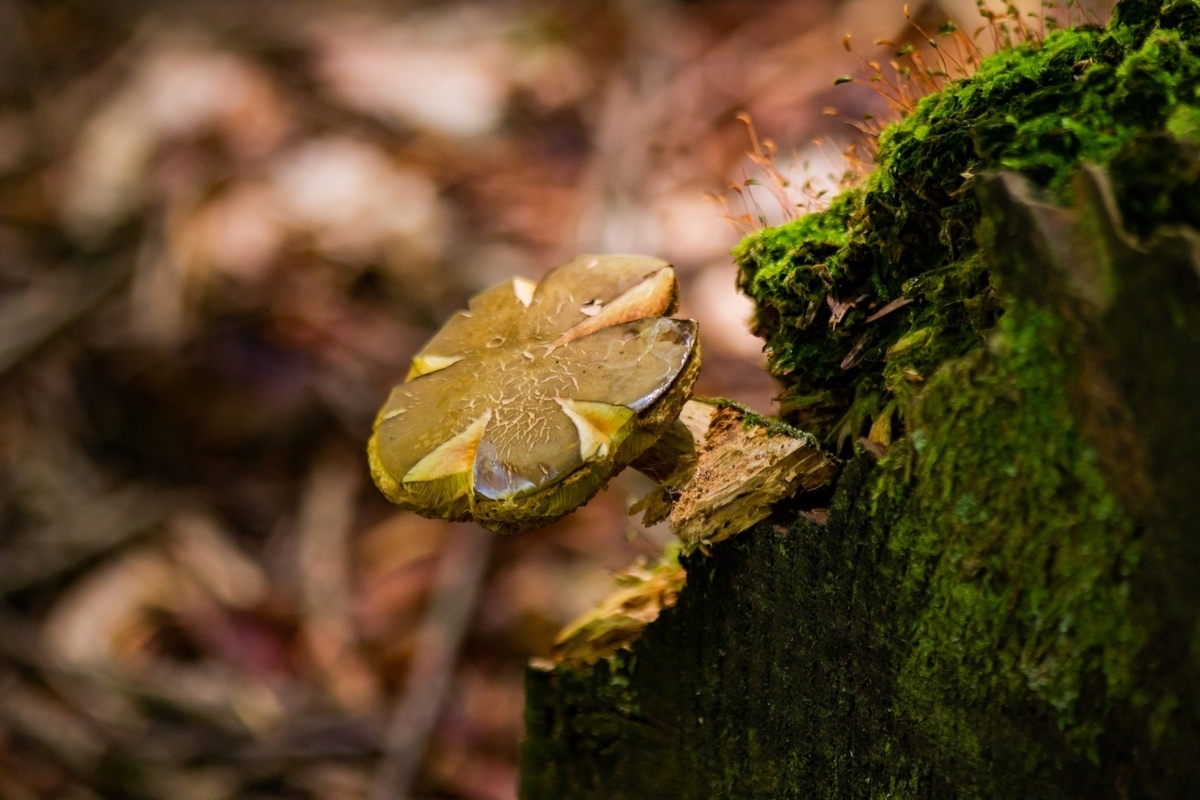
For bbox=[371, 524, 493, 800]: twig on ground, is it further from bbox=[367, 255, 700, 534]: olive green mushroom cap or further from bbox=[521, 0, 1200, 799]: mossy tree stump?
bbox=[367, 255, 700, 534]: olive green mushroom cap

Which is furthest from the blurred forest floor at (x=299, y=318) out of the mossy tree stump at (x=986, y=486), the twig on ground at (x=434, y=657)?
the mossy tree stump at (x=986, y=486)

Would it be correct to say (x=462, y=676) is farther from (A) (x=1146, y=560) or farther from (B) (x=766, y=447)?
(A) (x=1146, y=560)

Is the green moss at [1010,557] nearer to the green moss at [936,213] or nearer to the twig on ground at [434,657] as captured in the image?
the green moss at [936,213]

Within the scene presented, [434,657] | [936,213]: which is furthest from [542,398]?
[434,657]

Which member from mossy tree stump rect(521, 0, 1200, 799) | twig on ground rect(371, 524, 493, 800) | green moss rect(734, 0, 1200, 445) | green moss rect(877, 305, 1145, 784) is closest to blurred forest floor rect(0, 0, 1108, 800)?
twig on ground rect(371, 524, 493, 800)

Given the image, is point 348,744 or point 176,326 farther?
point 176,326

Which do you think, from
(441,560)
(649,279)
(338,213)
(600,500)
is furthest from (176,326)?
(649,279)

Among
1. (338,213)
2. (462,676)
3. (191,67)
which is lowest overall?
(462,676)
